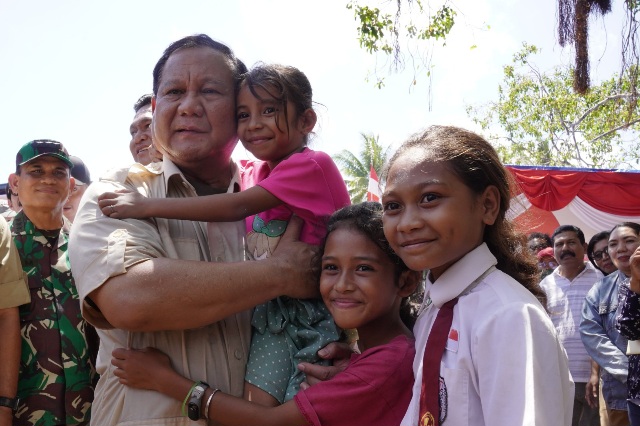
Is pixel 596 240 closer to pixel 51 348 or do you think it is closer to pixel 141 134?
pixel 141 134

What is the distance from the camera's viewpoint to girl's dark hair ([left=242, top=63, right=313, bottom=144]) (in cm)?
283

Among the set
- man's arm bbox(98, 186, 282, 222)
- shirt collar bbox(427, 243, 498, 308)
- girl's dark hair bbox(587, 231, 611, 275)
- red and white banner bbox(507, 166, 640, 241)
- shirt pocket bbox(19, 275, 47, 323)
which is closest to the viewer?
shirt collar bbox(427, 243, 498, 308)

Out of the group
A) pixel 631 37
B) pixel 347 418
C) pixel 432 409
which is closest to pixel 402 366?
pixel 347 418

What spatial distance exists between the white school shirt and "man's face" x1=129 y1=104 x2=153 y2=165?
133 inches

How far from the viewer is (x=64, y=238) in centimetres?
385

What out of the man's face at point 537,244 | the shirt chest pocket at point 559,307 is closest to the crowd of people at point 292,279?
the shirt chest pocket at point 559,307

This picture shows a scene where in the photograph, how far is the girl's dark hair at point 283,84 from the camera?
9.27ft

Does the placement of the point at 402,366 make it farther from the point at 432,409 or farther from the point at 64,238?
the point at 64,238

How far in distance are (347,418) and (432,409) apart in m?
0.45

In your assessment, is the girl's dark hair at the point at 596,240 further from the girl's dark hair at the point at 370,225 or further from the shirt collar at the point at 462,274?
the shirt collar at the point at 462,274

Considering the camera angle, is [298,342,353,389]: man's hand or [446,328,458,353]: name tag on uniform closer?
[446,328,458,353]: name tag on uniform

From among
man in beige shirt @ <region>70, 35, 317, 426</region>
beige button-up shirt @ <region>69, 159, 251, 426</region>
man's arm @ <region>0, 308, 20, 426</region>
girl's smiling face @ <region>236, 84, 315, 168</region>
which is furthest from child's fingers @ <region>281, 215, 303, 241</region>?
man's arm @ <region>0, 308, 20, 426</region>

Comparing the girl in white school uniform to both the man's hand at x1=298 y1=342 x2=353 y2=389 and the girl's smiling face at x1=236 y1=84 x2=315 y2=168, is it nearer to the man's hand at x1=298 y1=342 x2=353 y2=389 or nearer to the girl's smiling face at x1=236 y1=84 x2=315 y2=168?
the man's hand at x1=298 y1=342 x2=353 y2=389

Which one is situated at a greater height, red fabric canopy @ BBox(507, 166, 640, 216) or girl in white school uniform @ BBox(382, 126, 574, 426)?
girl in white school uniform @ BBox(382, 126, 574, 426)
